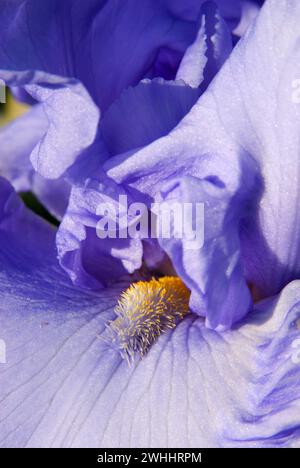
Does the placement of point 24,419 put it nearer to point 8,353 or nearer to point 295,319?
point 8,353

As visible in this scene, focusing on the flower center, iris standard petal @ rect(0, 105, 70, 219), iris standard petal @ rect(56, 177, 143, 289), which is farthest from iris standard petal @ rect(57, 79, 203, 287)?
iris standard petal @ rect(0, 105, 70, 219)

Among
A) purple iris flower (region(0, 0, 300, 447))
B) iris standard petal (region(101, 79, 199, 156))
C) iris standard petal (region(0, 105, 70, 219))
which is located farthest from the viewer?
iris standard petal (region(0, 105, 70, 219))

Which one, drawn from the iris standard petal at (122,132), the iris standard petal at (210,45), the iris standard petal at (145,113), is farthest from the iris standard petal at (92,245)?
the iris standard petal at (210,45)

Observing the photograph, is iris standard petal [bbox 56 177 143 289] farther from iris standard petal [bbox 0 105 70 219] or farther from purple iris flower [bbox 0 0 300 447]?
iris standard petal [bbox 0 105 70 219]

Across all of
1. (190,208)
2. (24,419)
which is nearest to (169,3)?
(190,208)

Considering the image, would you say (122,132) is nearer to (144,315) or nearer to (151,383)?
(144,315)

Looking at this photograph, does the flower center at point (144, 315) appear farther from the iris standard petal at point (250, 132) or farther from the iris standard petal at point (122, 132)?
the iris standard petal at point (250, 132)
